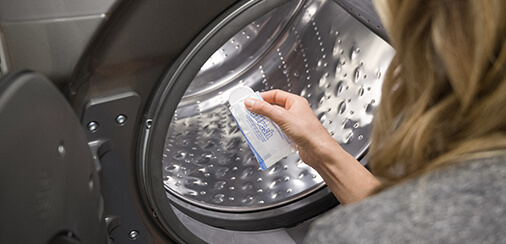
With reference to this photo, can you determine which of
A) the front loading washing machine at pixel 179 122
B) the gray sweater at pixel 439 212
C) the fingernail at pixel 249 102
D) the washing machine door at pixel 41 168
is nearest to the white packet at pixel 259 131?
the fingernail at pixel 249 102

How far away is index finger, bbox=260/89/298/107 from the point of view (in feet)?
3.43

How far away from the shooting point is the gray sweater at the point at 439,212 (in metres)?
0.42

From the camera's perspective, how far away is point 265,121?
1003mm

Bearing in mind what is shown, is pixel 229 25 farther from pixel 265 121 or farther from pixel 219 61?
pixel 219 61

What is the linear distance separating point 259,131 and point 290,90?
0.34 meters

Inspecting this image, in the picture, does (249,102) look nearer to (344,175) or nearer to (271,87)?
(344,175)

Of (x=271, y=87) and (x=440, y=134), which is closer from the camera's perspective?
(x=440, y=134)

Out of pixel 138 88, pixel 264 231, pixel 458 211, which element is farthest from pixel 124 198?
pixel 458 211

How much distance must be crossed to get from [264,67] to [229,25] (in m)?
0.57

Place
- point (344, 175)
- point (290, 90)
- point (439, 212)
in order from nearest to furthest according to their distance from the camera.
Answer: point (439, 212) → point (344, 175) → point (290, 90)

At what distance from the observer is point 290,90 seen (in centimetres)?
132

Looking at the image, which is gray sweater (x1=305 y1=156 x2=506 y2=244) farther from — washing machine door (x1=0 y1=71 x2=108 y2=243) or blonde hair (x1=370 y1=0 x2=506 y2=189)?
washing machine door (x1=0 y1=71 x2=108 y2=243)

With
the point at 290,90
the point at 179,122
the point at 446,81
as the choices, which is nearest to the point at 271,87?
the point at 290,90

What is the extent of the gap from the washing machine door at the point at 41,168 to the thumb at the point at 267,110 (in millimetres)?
423
